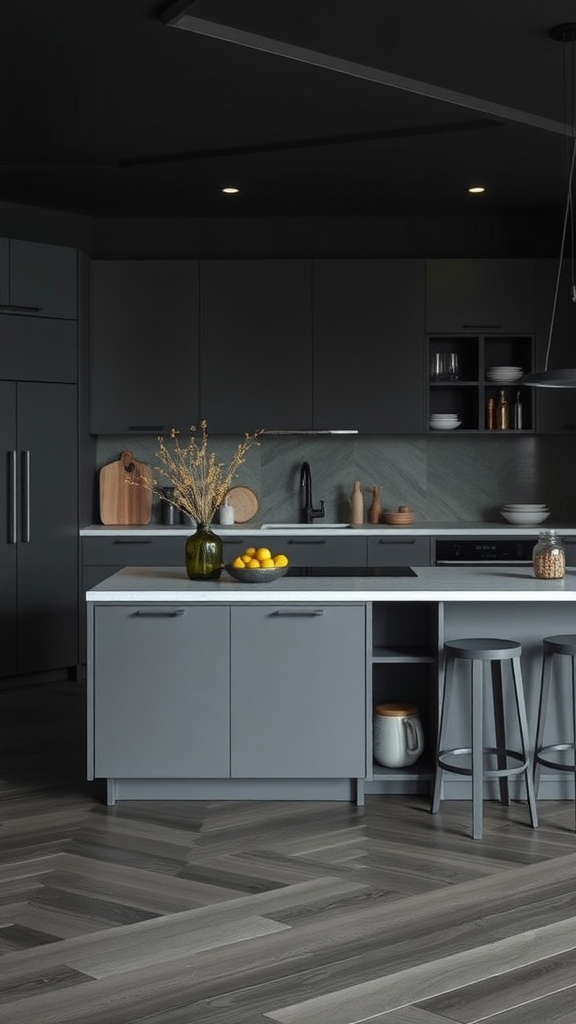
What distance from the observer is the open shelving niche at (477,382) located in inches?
287

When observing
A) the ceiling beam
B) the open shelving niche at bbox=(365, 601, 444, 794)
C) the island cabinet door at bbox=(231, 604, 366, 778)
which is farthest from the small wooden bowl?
the island cabinet door at bbox=(231, 604, 366, 778)

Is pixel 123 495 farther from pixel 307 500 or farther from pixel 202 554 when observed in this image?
pixel 202 554

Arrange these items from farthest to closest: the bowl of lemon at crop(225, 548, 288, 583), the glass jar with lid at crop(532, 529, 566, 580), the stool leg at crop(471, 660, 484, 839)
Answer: the glass jar with lid at crop(532, 529, 566, 580) < the bowl of lemon at crop(225, 548, 288, 583) < the stool leg at crop(471, 660, 484, 839)

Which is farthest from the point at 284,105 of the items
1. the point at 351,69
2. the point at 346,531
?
the point at 346,531

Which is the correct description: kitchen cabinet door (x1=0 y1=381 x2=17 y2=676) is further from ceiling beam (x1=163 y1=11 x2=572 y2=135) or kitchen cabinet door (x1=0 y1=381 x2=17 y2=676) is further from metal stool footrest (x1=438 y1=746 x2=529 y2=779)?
metal stool footrest (x1=438 y1=746 x2=529 y2=779)

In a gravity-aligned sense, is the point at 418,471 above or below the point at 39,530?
above

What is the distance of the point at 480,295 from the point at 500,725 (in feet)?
11.5

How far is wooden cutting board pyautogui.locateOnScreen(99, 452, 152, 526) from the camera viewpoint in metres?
7.37

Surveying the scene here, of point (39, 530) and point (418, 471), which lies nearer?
point (39, 530)

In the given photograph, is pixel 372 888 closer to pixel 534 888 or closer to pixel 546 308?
pixel 534 888

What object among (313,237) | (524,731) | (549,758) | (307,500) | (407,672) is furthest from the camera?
(313,237)

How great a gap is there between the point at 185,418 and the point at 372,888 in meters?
4.18

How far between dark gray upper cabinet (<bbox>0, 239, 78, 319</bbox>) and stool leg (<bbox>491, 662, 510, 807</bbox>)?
373 cm

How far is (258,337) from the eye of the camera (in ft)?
23.7
